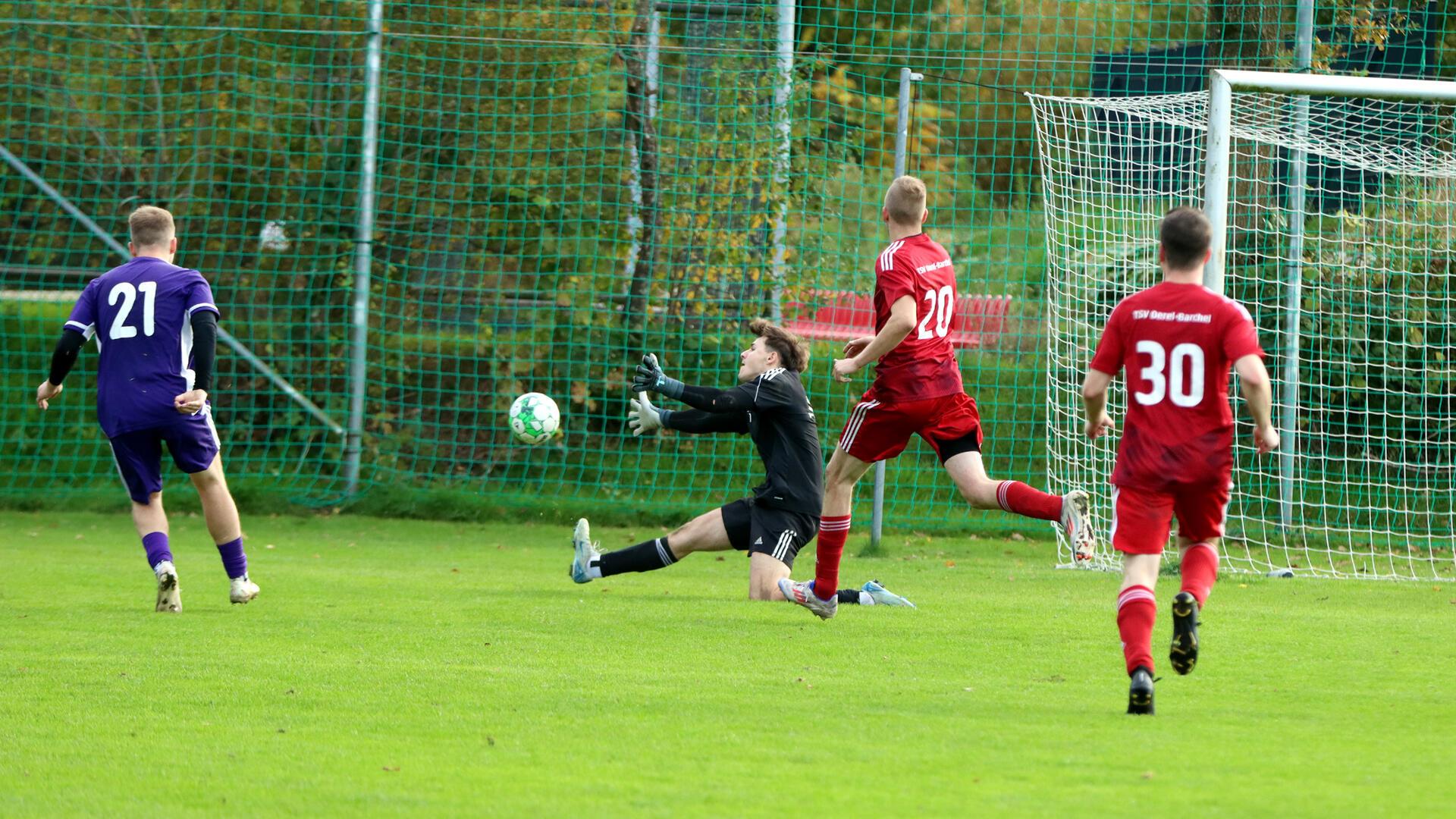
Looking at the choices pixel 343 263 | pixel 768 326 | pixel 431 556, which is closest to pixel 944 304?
pixel 768 326

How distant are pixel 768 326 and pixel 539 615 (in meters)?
1.85

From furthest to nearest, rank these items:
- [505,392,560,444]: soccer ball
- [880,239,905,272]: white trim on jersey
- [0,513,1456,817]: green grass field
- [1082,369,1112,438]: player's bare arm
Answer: [505,392,560,444]: soccer ball
[880,239,905,272]: white trim on jersey
[1082,369,1112,438]: player's bare arm
[0,513,1456,817]: green grass field

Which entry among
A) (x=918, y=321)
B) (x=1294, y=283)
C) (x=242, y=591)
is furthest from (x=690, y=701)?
(x=1294, y=283)

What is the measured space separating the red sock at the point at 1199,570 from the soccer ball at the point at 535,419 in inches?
174

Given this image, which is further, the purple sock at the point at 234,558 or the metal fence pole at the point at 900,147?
the metal fence pole at the point at 900,147

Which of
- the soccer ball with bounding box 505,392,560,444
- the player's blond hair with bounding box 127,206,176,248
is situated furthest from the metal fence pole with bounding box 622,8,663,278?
the player's blond hair with bounding box 127,206,176,248

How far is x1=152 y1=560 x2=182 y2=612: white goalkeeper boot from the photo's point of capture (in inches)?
275

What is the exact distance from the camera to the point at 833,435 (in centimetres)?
1211

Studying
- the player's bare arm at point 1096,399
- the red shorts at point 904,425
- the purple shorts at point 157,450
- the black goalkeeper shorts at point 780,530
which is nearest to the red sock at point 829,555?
the red shorts at point 904,425

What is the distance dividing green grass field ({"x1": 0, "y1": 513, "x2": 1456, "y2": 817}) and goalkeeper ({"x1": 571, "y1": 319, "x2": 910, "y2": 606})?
0.81ft

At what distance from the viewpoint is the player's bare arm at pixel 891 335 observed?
A: 255 inches

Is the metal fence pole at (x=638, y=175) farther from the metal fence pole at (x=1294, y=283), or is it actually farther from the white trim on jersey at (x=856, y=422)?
the white trim on jersey at (x=856, y=422)

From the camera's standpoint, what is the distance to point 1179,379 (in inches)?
188

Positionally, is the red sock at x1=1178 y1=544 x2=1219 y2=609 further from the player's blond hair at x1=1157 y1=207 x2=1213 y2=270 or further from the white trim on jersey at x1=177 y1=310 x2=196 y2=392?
the white trim on jersey at x1=177 y1=310 x2=196 y2=392
